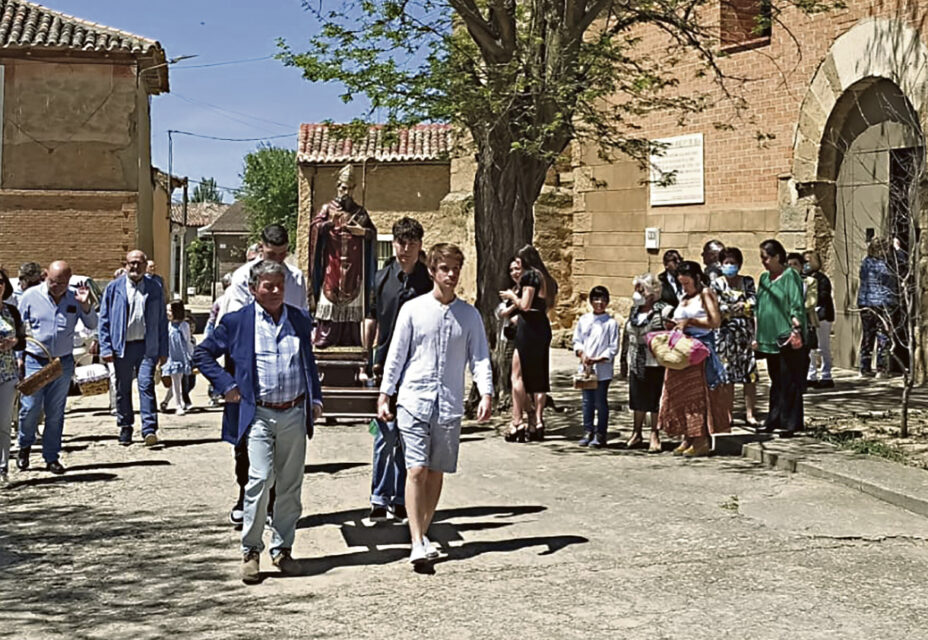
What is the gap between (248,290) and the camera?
860 cm

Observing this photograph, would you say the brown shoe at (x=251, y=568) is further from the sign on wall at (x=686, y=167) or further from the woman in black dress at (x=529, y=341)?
the sign on wall at (x=686, y=167)

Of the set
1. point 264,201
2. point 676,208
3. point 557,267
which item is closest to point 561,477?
point 676,208

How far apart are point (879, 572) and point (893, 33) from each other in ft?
34.0

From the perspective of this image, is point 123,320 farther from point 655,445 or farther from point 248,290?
point 655,445

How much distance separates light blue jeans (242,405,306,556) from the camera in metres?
6.72

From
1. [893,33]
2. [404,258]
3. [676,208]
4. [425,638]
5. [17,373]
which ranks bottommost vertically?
[425,638]

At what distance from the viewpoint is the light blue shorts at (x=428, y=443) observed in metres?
6.98

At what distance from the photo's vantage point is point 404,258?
8242 millimetres

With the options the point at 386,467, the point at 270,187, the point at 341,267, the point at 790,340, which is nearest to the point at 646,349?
the point at 790,340

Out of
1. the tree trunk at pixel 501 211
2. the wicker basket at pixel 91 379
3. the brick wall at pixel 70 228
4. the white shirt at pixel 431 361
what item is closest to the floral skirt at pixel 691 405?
the tree trunk at pixel 501 211

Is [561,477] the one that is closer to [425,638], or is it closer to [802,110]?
[425,638]

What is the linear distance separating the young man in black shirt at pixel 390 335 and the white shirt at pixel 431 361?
0.88 metres

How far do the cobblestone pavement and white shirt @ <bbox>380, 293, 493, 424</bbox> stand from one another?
0.91 meters

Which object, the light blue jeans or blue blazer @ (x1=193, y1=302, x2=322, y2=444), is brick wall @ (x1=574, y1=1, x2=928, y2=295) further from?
the light blue jeans
